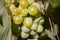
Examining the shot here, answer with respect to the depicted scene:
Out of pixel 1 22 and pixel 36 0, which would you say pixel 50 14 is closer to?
pixel 36 0

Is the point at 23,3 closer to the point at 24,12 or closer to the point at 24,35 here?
the point at 24,12

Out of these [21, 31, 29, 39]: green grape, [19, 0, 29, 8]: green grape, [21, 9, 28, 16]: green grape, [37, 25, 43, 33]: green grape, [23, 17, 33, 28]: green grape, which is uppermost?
[19, 0, 29, 8]: green grape

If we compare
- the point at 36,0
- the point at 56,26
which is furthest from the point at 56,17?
the point at 36,0

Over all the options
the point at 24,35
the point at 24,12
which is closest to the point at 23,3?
the point at 24,12

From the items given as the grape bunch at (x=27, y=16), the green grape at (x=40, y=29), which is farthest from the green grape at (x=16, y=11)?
the green grape at (x=40, y=29)

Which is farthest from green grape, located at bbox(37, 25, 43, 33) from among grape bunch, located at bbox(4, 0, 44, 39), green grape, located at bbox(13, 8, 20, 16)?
green grape, located at bbox(13, 8, 20, 16)

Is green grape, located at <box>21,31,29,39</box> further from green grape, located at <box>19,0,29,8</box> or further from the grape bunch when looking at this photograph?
green grape, located at <box>19,0,29,8</box>

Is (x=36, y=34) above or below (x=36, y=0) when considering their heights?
below

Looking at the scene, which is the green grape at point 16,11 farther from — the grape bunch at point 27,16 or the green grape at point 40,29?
the green grape at point 40,29

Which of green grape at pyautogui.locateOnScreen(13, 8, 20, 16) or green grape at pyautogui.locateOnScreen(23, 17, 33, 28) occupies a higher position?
green grape at pyautogui.locateOnScreen(13, 8, 20, 16)
